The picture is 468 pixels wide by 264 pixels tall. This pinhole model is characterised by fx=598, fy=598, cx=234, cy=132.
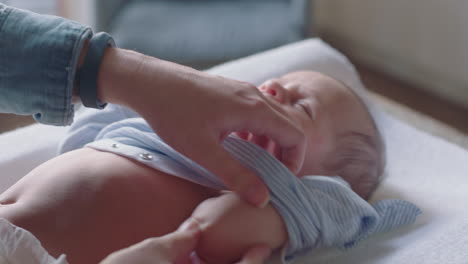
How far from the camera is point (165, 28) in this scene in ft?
7.80

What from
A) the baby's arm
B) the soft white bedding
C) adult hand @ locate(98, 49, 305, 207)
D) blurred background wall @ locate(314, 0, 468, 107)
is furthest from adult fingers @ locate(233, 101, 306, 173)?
blurred background wall @ locate(314, 0, 468, 107)

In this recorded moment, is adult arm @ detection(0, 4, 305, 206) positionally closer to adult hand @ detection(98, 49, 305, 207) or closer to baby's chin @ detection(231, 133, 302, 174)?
adult hand @ detection(98, 49, 305, 207)

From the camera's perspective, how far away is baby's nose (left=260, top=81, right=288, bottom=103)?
1121mm

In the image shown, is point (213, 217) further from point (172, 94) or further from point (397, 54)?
point (397, 54)

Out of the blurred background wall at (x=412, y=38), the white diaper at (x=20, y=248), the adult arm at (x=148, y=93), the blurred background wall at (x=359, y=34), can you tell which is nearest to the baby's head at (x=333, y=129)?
the adult arm at (x=148, y=93)

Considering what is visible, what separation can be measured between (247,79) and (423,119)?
3.03ft

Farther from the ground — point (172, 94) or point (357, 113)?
point (172, 94)

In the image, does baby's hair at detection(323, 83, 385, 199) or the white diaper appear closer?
the white diaper

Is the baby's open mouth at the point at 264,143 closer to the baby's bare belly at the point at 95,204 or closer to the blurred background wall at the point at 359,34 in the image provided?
the baby's bare belly at the point at 95,204

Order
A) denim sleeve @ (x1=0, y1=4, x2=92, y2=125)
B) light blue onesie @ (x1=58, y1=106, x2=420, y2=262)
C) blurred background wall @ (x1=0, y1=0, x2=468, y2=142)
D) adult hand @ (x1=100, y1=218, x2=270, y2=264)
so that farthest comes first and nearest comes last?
blurred background wall @ (x1=0, y1=0, x2=468, y2=142)
light blue onesie @ (x1=58, y1=106, x2=420, y2=262)
denim sleeve @ (x1=0, y1=4, x2=92, y2=125)
adult hand @ (x1=100, y1=218, x2=270, y2=264)

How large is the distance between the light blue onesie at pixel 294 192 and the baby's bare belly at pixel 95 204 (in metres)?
0.03

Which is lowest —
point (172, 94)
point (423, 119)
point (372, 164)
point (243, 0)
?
point (423, 119)

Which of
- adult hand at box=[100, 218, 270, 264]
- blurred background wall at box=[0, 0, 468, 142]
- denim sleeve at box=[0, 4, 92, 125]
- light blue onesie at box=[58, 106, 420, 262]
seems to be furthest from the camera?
blurred background wall at box=[0, 0, 468, 142]

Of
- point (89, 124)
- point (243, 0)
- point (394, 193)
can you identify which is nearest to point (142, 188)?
point (89, 124)
